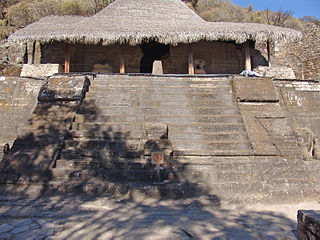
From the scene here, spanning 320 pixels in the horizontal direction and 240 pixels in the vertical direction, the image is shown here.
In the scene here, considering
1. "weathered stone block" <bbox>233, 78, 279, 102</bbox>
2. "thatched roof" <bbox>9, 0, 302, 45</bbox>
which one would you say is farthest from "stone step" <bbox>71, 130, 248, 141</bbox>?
"thatched roof" <bbox>9, 0, 302, 45</bbox>

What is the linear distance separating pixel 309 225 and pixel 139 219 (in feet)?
6.10

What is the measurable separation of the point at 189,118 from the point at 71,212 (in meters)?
3.19

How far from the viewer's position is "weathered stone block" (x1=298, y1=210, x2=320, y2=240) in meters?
1.84

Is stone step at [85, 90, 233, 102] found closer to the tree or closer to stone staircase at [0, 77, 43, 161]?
stone staircase at [0, 77, 43, 161]

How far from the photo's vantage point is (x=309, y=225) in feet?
6.30

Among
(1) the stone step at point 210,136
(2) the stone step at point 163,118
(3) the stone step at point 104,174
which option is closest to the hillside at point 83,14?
(2) the stone step at point 163,118

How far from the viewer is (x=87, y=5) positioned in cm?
2272

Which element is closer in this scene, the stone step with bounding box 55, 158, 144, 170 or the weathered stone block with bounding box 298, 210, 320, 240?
the weathered stone block with bounding box 298, 210, 320, 240

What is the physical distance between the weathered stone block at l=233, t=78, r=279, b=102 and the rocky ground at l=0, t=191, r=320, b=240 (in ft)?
9.20

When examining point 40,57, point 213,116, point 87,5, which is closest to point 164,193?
point 213,116

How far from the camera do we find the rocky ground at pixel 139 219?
107 inches

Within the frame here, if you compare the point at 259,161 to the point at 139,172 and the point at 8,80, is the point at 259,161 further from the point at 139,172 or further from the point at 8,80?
the point at 8,80

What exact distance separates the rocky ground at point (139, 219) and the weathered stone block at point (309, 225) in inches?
29.2

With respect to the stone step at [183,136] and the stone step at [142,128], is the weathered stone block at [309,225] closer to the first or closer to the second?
the stone step at [183,136]
